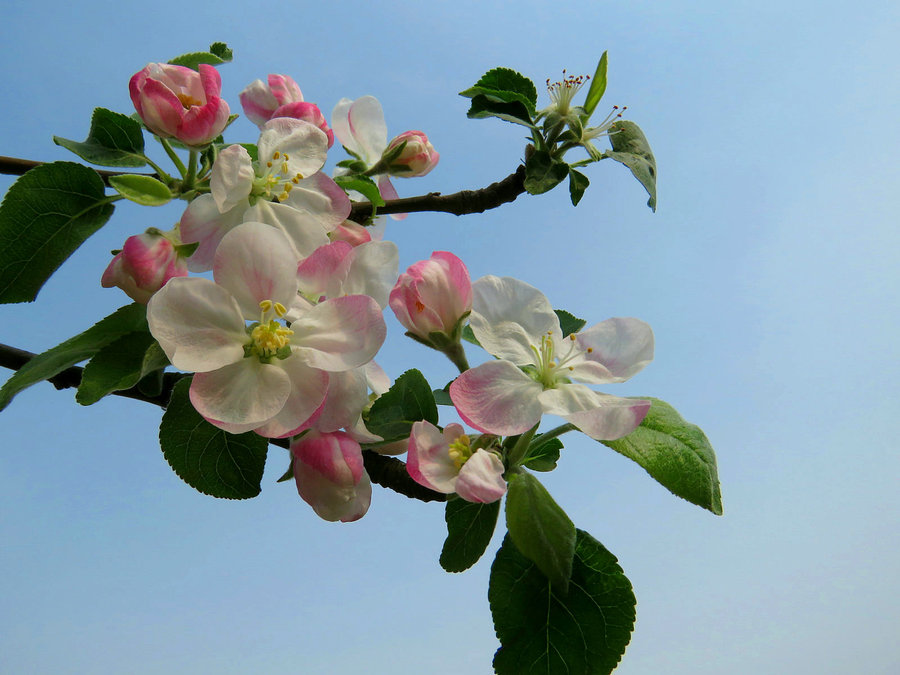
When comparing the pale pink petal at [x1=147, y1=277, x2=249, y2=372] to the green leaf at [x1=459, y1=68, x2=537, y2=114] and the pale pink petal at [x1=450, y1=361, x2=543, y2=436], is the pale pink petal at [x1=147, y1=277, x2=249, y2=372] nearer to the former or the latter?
the pale pink petal at [x1=450, y1=361, x2=543, y2=436]

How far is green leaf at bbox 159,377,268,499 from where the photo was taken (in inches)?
34.7

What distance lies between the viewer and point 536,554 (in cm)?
74

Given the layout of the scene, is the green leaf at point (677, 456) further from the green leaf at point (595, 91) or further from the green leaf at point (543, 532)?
the green leaf at point (595, 91)

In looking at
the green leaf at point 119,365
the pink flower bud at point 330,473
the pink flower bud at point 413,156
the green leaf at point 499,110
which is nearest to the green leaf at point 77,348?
the green leaf at point 119,365

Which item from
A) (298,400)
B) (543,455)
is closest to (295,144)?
(298,400)

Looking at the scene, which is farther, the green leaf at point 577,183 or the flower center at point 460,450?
the green leaf at point 577,183

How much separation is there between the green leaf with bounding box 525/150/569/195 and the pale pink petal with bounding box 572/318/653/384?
45cm

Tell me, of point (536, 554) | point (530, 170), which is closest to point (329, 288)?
point (536, 554)

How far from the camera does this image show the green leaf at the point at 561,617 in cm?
77

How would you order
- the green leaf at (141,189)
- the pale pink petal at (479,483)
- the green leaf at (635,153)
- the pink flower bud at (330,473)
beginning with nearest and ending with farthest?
1. the pale pink petal at (479,483)
2. the pink flower bud at (330,473)
3. the green leaf at (141,189)
4. the green leaf at (635,153)

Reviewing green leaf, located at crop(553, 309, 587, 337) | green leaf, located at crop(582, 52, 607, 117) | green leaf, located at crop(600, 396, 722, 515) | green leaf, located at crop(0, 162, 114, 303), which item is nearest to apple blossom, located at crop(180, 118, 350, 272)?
green leaf, located at crop(0, 162, 114, 303)

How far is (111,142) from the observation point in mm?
1102

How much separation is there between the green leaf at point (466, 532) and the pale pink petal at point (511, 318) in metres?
0.17

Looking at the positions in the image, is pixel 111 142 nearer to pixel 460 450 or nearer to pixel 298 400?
pixel 298 400
